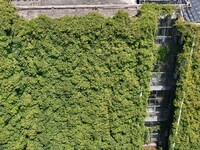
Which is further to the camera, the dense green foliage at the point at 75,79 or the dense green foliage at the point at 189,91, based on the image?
the dense green foliage at the point at 189,91

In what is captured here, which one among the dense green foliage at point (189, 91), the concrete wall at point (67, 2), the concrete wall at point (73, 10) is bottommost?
the dense green foliage at point (189, 91)

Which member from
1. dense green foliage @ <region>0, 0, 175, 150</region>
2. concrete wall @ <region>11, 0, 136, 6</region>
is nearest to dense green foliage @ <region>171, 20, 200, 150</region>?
dense green foliage @ <region>0, 0, 175, 150</region>

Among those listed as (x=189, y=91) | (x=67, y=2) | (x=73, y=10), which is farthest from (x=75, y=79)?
(x=189, y=91)

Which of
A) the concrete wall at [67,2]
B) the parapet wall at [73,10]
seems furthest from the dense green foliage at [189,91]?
the concrete wall at [67,2]

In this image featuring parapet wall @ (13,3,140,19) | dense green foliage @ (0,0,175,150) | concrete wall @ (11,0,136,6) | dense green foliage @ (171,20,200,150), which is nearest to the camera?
dense green foliage @ (0,0,175,150)

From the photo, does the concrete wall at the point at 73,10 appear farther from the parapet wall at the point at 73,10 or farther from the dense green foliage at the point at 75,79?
the dense green foliage at the point at 75,79

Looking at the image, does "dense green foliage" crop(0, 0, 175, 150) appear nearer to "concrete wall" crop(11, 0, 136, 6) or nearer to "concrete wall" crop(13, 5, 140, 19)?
"concrete wall" crop(13, 5, 140, 19)
